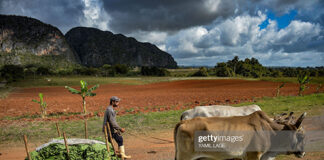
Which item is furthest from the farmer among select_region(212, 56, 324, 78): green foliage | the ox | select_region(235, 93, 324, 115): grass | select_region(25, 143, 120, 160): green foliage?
select_region(212, 56, 324, 78): green foliage

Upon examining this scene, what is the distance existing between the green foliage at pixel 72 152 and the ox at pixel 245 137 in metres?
2.58

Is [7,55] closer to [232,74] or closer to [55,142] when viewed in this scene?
[232,74]

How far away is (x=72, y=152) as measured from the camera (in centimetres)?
510

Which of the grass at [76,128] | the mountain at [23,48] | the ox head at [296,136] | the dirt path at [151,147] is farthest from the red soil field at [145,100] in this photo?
the mountain at [23,48]

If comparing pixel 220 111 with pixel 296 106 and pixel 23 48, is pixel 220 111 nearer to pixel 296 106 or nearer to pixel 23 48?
pixel 296 106

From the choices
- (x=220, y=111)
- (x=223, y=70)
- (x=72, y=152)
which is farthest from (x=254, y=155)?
(x=223, y=70)

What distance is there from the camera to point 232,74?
271ft

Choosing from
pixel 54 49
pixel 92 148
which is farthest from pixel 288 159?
pixel 54 49

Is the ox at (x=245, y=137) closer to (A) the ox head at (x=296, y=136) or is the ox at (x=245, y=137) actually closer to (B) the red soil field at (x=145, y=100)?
(A) the ox head at (x=296, y=136)

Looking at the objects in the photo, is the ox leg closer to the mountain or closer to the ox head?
the ox head

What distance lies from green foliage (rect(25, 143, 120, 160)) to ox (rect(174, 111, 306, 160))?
8.47 ft

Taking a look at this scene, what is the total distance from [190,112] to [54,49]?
222 m

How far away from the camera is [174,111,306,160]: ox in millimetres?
3479

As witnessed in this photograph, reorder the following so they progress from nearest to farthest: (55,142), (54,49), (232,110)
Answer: (55,142) < (232,110) < (54,49)
